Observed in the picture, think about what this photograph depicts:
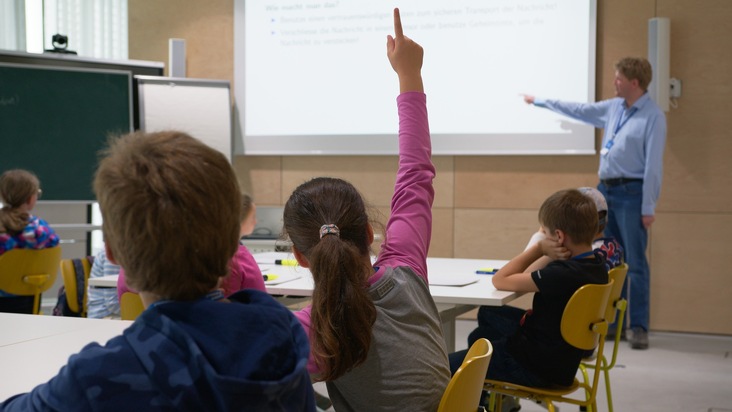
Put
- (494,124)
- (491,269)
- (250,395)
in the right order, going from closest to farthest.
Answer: (250,395), (491,269), (494,124)

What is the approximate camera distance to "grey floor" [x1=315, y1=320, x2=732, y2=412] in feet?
11.9

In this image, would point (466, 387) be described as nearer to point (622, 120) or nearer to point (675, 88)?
point (622, 120)

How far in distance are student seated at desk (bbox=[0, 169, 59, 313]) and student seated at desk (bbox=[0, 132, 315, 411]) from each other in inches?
140

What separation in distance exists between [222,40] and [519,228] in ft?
9.28

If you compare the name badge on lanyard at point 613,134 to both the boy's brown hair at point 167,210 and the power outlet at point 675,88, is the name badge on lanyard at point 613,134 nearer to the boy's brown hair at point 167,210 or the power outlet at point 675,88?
the power outlet at point 675,88

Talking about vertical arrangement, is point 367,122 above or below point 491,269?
above

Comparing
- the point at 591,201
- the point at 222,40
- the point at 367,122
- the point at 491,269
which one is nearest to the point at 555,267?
the point at 591,201

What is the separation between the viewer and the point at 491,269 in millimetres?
3297

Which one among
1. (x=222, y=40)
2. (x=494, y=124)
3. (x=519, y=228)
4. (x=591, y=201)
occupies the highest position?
(x=222, y=40)

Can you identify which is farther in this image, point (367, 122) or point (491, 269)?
point (367, 122)

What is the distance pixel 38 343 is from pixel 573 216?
5.80ft

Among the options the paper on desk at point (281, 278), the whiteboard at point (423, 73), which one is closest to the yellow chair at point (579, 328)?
the paper on desk at point (281, 278)

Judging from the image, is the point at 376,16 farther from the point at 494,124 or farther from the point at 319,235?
the point at 319,235

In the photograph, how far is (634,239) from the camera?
489 cm
